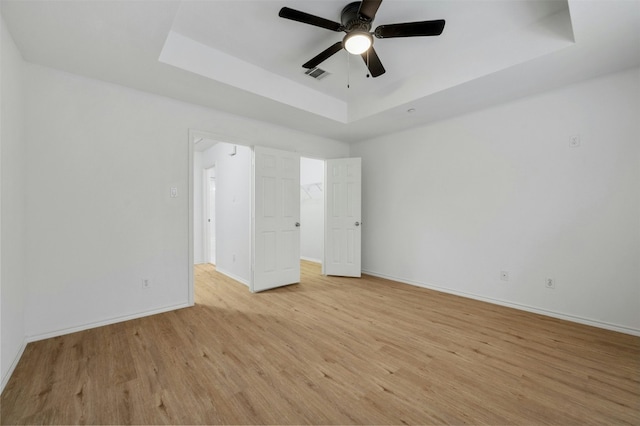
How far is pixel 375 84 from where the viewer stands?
3.49m

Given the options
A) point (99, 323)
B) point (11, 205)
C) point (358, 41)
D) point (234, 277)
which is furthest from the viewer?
point (234, 277)

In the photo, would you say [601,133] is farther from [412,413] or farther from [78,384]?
[78,384]

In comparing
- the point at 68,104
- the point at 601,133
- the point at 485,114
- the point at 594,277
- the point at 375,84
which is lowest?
the point at 594,277

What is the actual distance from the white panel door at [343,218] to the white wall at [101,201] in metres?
2.36

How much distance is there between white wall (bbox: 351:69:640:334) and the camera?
2.65 m

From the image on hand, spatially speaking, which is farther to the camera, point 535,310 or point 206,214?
point 206,214

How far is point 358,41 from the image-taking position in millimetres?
2172

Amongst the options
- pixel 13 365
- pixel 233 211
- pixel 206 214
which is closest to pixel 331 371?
pixel 13 365

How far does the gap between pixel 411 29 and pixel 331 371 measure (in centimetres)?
265

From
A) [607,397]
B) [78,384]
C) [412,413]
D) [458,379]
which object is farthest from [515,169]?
[78,384]

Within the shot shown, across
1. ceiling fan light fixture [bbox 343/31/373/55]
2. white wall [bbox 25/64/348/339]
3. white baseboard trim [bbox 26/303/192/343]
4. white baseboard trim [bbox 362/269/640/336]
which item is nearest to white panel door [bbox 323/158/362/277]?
white baseboard trim [bbox 362/269/640/336]

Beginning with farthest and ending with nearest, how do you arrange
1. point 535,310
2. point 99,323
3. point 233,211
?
1. point 233,211
2. point 535,310
3. point 99,323

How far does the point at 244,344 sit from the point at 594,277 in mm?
3549

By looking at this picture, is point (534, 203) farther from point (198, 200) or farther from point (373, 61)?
point (198, 200)
